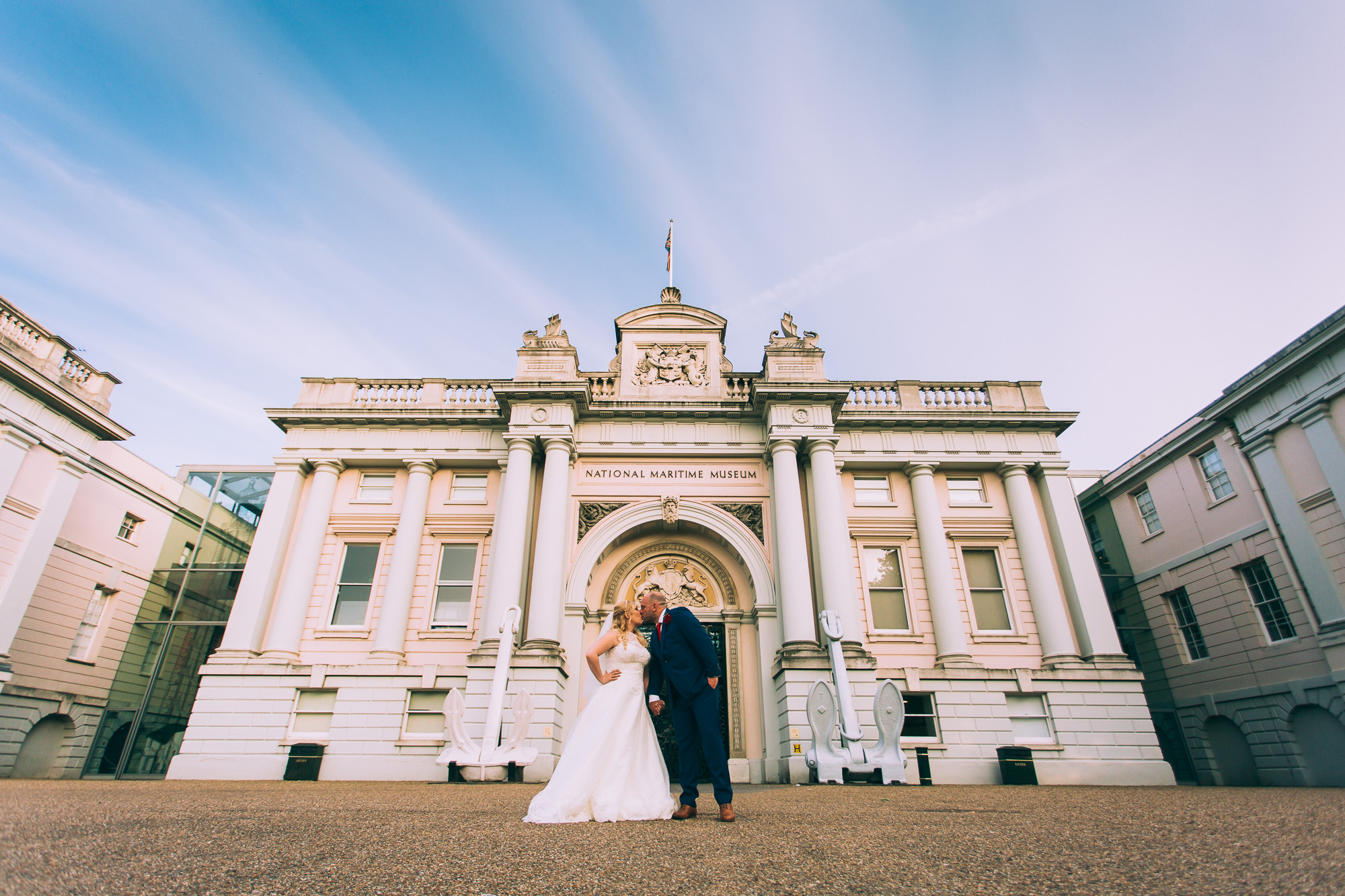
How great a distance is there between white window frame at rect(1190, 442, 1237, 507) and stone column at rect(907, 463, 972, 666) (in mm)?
8498

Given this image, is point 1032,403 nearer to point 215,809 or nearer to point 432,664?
point 432,664

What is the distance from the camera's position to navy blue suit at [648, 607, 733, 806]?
546 centimetres

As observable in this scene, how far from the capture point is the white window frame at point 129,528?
20.8m

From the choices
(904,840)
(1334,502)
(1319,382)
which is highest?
(1319,382)

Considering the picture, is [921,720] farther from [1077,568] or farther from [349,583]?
[349,583]

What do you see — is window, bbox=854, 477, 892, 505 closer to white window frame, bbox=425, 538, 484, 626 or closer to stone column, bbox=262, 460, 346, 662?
white window frame, bbox=425, 538, 484, 626

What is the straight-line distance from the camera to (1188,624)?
1958cm

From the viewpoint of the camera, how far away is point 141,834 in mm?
4273

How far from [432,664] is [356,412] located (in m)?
7.25

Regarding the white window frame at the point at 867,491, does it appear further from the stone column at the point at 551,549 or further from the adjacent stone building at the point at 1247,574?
the adjacent stone building at the point at 1247,574

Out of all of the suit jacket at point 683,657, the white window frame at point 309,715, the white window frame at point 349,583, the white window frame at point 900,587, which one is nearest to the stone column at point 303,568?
the white window frame at point 349,583

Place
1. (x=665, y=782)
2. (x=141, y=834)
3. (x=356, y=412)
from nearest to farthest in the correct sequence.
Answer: (x=141, y=834) < (x=665, y=782) < (x=356, y=412)

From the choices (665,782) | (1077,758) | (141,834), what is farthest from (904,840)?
(1077,758)

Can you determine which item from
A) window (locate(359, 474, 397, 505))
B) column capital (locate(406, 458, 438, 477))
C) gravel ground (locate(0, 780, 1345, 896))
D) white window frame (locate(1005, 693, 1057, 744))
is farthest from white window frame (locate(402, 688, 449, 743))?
white window frame (locate(1005, 693, 1057, 744))
